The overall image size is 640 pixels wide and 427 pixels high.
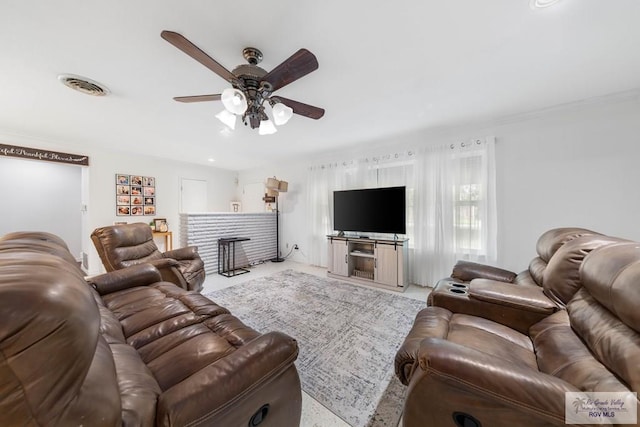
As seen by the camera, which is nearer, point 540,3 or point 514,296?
point 540,3

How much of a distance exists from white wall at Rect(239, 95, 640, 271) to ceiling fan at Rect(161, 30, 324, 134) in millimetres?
2593

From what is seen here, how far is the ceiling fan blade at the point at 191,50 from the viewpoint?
1200 millimetres

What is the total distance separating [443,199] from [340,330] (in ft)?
7.44

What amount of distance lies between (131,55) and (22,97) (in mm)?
1684

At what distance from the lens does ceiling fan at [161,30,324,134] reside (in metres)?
1.34

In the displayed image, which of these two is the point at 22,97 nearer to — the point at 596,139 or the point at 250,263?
the point at 250,263

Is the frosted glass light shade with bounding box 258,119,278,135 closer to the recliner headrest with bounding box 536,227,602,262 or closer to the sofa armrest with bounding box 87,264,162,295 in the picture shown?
the sofa armrest with bounding box 87,264,162,295

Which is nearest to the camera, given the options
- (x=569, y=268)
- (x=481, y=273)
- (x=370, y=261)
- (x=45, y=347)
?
(x=45, y=347)

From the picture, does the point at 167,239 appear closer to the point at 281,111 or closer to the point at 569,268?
the point at 281,111

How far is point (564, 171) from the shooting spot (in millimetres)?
2602

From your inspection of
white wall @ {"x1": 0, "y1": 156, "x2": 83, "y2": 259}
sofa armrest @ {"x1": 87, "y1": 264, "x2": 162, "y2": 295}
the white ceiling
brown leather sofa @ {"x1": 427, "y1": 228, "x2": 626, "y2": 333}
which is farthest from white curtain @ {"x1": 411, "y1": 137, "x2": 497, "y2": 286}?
white wall @ {"x1": 0, "y1": 156, "x2": 83, "y2": 259}

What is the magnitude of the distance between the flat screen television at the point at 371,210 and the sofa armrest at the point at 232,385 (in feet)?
9.39

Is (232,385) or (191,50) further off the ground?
(191,50)
